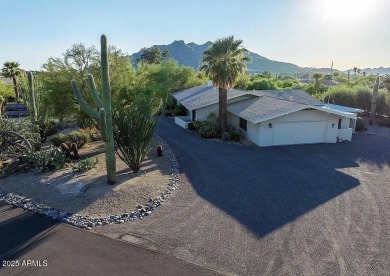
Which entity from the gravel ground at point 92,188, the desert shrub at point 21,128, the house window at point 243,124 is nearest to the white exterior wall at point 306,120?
the house window at point 243,124

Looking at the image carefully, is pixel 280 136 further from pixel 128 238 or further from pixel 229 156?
pixel 128 238

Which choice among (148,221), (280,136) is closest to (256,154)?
(280,136)

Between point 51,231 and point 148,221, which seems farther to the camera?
point 148,221

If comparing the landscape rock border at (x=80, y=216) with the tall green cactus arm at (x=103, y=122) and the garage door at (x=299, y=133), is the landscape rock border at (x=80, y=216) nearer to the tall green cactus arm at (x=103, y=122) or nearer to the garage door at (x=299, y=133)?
the tall green cactus arm at (x=103, y=122)

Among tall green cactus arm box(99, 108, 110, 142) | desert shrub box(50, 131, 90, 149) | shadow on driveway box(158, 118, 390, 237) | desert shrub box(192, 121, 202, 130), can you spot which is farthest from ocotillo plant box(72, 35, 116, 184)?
desert shrub box(192, 121, 202, 130)

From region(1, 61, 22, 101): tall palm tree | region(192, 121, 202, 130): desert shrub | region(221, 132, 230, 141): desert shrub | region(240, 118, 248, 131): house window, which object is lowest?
region(221, 132, 230, 141): desert shrub

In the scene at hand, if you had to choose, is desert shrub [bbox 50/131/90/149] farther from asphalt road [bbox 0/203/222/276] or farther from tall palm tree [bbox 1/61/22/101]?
tall palm tree [bbox 1/61/22/101]

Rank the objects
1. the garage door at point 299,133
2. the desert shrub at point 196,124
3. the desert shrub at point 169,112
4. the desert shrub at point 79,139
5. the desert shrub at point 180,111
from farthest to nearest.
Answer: the desert shrub at point 169,112 < the desert shrub at point 180,111 < the desert shrub at point 196,124 < the garage door at point 299,133 < the desert shrub at point 79,139
